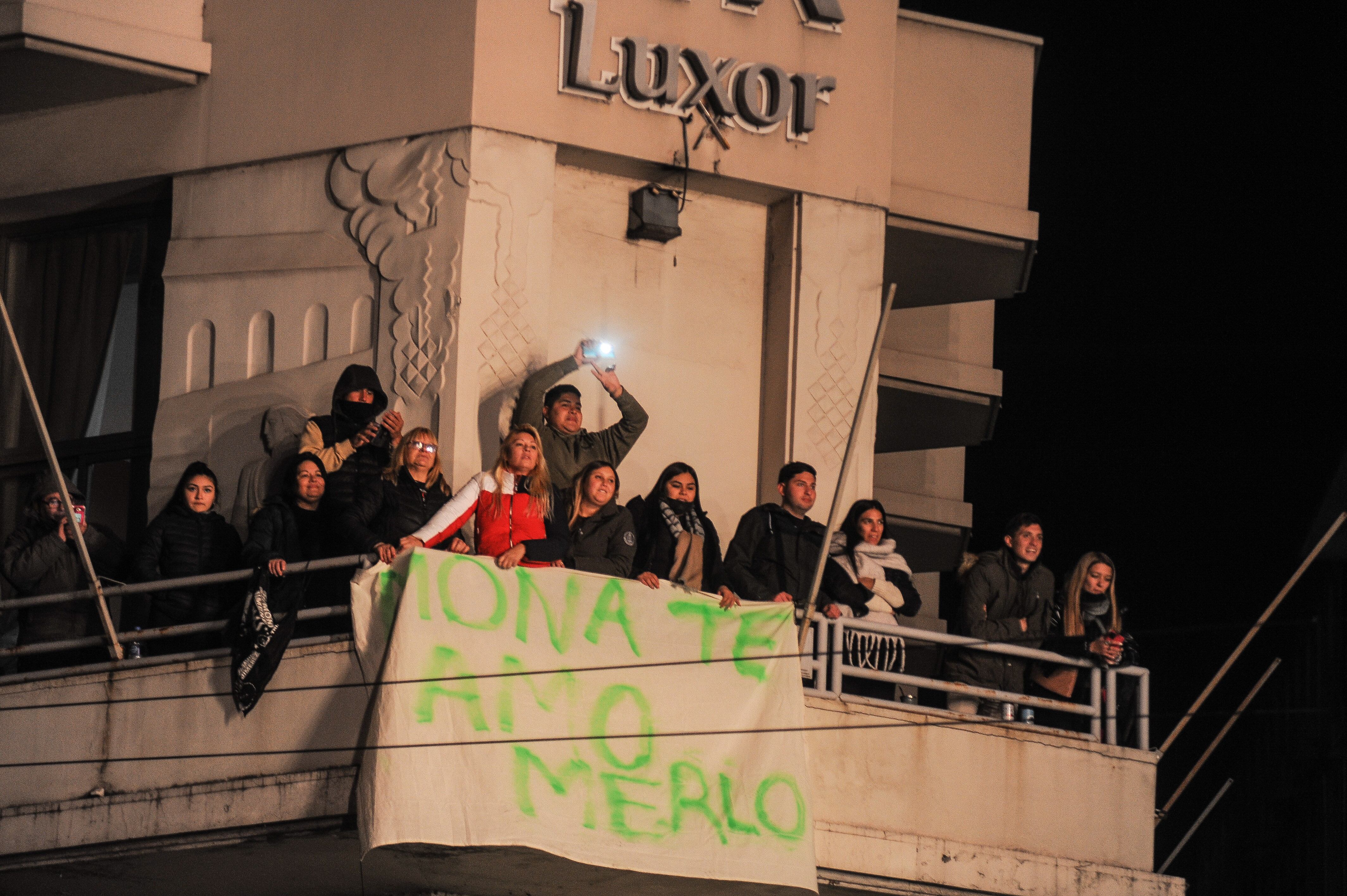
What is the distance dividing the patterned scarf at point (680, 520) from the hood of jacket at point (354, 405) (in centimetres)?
232

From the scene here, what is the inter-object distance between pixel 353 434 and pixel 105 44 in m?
4.66

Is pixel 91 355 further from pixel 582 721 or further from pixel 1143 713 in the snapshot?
pixel 1143 713

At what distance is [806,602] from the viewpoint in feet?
46.5

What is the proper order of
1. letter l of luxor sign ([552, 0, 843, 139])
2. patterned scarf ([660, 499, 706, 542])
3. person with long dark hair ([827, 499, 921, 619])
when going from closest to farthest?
patterned scarf ([660, 499, 706, 542])
person with long dark hair ([827, 499, 921, 619])
letter l of luxor sign ([552, 0, 843, 139])

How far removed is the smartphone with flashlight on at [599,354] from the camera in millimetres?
15680

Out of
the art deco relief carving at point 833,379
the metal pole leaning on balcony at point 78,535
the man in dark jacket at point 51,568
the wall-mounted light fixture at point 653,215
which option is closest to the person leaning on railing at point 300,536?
the metal pole leaning on balcony at point 78,535

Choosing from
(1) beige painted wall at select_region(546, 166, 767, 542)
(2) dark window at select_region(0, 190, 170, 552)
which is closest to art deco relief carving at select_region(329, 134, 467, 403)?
(1) beige painted wall at select_region(546, 166, 767, 542)

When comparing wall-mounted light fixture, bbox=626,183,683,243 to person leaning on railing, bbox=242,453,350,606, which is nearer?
person leaning on railing, bbox=242,453,350,606

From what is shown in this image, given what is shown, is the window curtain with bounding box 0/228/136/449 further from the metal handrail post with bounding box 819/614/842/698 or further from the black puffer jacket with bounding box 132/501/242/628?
the metal handrail post with bounding box 819/614/842/698

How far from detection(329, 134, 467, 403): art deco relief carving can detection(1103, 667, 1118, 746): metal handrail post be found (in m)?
5.41

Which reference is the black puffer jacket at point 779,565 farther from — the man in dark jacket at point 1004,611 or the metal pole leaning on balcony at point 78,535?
the metal pole leaning on balcony at point 78,535

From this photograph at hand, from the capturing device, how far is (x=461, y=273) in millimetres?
16312

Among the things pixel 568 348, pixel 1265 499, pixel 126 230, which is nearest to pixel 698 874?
pixel 568 348

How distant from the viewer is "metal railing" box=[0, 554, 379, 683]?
44.6ft
